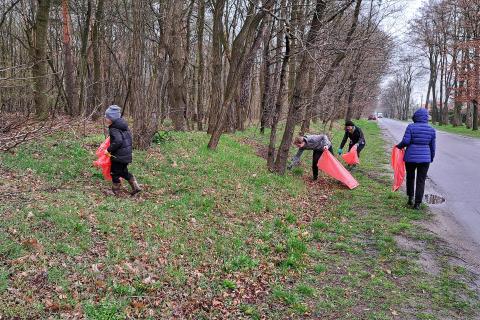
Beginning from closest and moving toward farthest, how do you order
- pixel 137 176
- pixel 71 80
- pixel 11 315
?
pixel 11 315, pixel 137 176, pixel 71 80

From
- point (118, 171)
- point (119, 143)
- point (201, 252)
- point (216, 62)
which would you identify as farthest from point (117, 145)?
point (216, 62)

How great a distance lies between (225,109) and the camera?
12023 millimetres

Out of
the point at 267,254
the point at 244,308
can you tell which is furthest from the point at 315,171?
the point at 244,308

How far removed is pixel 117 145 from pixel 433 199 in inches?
293

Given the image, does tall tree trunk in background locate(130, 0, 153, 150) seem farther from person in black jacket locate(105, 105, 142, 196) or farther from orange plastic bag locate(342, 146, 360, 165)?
orange plastic bag locate(342, 146, 360, 165)

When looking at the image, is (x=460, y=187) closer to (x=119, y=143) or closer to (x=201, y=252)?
(x=201, y=252)

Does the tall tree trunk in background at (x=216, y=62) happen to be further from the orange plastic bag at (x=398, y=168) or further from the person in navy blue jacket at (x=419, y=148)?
the person in navy blue jacket at (x=419, y=148)

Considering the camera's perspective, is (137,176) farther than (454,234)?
Yes

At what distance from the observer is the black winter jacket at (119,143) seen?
7797 millimetres

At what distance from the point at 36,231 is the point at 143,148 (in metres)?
5.54

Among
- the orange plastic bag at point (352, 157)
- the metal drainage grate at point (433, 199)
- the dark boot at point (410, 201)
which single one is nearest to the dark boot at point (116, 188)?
the dark boot at point (410, 201)

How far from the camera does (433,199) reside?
9984 mm

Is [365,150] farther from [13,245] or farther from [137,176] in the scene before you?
[13,245]

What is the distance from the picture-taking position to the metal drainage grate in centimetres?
977
